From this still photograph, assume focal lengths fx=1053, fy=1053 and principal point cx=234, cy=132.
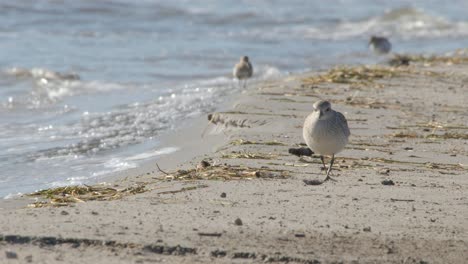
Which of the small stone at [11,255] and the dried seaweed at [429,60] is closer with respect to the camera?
the small stone at [11,255]

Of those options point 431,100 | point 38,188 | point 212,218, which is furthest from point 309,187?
point 431,100

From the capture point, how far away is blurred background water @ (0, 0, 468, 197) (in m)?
10.6

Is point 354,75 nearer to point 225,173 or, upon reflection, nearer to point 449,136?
point 449,136

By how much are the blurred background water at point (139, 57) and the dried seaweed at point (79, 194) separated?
1.18 m

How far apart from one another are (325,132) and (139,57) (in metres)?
11.5

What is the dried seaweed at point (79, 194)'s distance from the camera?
275 inches

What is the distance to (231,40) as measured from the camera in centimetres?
2272

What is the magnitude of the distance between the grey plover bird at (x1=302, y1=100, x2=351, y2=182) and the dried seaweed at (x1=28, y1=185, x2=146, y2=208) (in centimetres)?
136

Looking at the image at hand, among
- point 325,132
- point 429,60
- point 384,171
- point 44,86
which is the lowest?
point 44,86

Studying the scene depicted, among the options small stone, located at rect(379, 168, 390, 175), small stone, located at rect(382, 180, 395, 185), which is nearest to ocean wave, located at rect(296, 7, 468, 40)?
small stone, located at rect(379, 168, 390, 175)

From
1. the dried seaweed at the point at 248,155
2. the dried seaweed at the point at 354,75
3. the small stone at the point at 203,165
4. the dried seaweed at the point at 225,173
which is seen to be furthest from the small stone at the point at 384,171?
the dried seaweed at the point at 354,75

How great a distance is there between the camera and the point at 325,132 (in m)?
7.77

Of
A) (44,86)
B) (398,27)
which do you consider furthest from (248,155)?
(398,27)

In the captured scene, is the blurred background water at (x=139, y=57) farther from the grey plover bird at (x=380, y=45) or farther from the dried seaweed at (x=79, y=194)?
the dried seaweed at (x=79, y=194)
